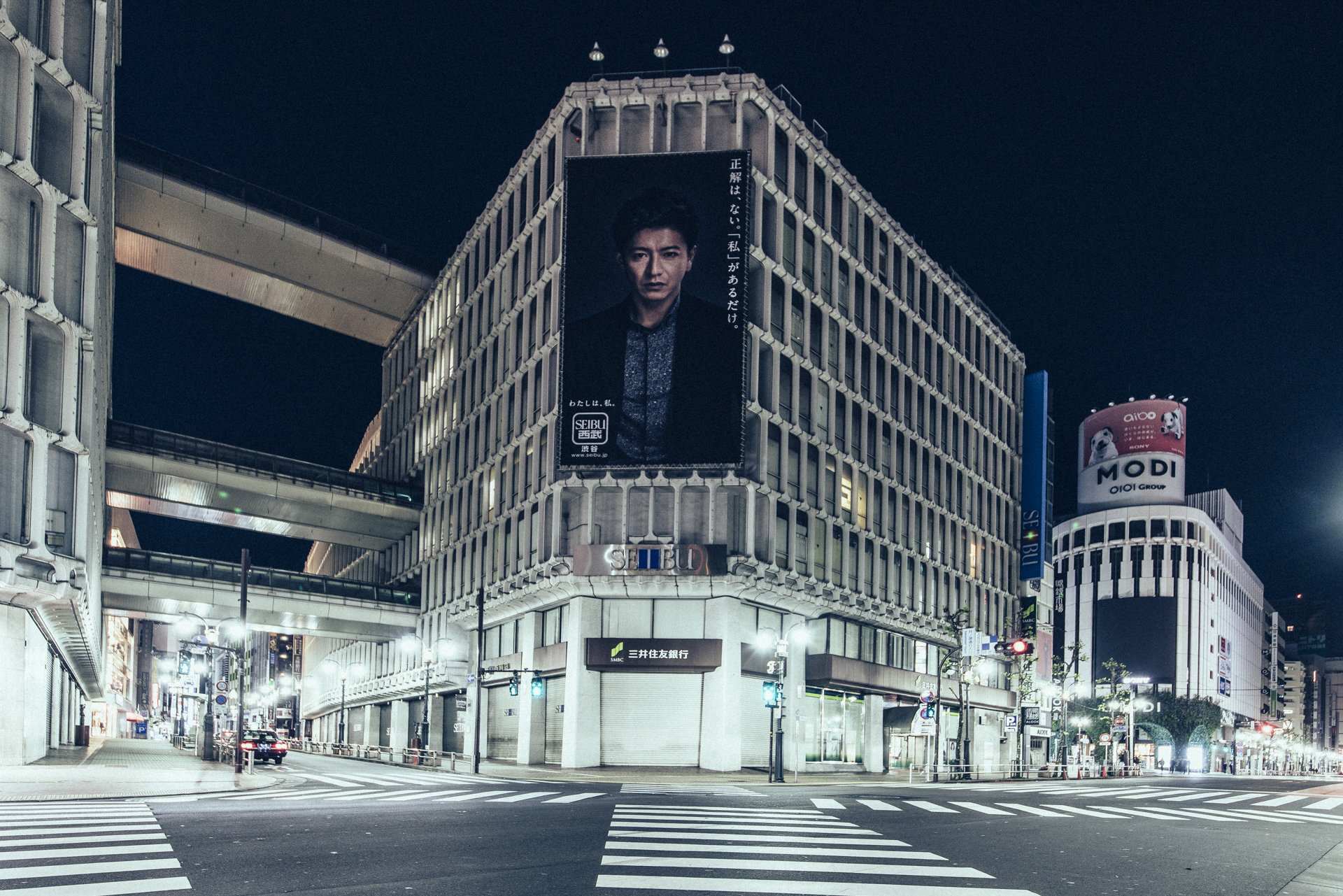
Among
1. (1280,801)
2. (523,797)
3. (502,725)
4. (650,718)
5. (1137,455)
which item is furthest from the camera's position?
(1137,455)

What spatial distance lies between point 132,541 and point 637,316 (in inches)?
5059

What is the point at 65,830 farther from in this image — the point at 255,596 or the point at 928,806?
the point at 255,596

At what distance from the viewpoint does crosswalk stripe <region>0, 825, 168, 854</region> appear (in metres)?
14.0

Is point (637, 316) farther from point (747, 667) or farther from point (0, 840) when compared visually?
point (0, 840)

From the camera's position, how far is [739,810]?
22.7 metres

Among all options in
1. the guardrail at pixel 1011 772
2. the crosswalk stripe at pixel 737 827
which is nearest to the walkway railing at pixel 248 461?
the guardrail at pixel 1011 772

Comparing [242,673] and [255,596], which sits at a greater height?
[255,596]

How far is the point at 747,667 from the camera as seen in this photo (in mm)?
50250

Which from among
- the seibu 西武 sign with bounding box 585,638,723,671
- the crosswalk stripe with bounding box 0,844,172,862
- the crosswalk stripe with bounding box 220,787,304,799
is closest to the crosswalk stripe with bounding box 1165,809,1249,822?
the crosswalk stripe with bounding box 220,787,304,799

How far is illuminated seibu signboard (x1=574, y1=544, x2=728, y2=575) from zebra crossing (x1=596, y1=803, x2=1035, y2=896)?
91.0 feet

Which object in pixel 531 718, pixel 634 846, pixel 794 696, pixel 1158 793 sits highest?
pixel 634 846

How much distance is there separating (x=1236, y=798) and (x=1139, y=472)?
124 metres

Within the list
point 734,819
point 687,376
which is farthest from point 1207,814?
point 687,376

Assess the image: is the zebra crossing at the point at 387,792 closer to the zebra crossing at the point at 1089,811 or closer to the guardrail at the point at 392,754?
the zebra crossing at the point at 1089,811
